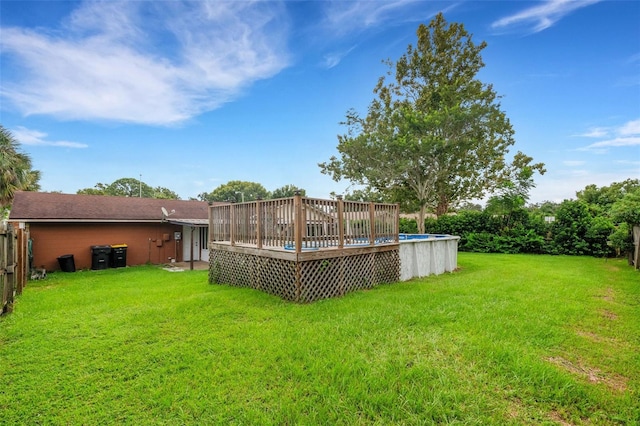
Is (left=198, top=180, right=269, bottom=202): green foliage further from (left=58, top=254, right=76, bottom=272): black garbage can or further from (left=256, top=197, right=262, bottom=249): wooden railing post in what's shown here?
(left=256, top=197, right=262, bottom=249): wooden railing post

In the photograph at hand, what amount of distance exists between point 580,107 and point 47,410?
57.5ft

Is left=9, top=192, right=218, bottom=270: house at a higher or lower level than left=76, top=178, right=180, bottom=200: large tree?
lower

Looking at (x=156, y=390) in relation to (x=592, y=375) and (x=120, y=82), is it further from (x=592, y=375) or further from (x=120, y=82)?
(x=120, y=82)

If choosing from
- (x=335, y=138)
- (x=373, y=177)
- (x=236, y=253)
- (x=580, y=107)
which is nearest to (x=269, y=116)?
(x=335, y=138)

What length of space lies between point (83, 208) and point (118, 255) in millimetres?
2395

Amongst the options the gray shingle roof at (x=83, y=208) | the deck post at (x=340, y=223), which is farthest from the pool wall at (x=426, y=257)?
the gray shingle roof at (x=83, y=208)

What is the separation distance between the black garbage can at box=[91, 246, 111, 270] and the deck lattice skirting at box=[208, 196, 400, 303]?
6.65 m

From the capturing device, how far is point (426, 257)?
889cm

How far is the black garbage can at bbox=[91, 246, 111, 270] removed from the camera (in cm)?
1138

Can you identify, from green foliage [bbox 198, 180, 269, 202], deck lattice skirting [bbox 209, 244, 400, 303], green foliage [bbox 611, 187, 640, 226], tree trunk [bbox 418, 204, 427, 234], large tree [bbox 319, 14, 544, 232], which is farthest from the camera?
green foliage [bbox 198, 180, 269, 202]

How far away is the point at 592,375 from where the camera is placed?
294cm

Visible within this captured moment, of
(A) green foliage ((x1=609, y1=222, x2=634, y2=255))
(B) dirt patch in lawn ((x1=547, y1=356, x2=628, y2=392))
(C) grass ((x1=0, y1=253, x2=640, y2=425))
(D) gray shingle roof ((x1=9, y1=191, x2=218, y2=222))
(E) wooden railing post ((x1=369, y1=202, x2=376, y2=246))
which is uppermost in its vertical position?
(D) gray shingle roof ((x1=9, y1=191, x2=218, y2=222))

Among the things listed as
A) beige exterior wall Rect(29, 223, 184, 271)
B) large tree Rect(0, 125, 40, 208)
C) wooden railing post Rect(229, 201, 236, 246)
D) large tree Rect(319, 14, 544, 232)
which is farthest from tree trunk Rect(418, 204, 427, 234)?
large tree Rect(0, 125, 40, 208)

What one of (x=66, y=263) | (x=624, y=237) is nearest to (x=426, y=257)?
(x=624, y=237)
